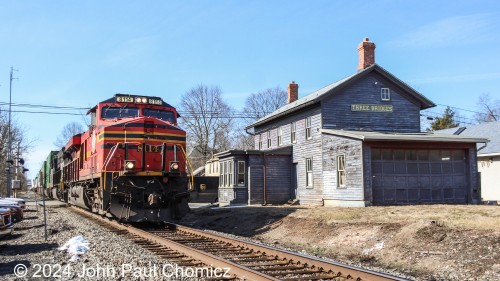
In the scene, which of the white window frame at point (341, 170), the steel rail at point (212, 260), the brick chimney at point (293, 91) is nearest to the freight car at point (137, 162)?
the steel rail at point (212, 260)

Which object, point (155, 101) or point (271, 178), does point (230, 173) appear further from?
point (155, 101)

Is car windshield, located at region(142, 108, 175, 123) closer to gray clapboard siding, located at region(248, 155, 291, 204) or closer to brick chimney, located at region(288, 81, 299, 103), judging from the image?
gray clapboard siding, located at region(248, 155, 291, 204)

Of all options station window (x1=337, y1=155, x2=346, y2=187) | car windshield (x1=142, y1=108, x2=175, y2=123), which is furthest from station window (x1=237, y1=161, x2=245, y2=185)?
car windshield (x1=142, y1=108, x2=175, y2=123)

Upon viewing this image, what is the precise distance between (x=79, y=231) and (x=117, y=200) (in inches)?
60.8

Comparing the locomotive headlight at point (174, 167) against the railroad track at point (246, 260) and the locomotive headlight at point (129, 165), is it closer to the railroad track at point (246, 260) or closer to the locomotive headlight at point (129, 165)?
the locomotive headlight at point (129, 165)

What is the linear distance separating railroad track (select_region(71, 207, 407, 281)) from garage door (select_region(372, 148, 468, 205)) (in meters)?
11.0

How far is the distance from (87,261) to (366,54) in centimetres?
2193

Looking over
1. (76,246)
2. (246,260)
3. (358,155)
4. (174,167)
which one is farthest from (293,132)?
(246,260)

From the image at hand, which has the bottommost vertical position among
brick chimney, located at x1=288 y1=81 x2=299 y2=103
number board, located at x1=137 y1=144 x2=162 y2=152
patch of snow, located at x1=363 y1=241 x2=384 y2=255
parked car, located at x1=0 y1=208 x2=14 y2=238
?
patch of snow, located at x1=363 y1=241 x2=384 y2=255

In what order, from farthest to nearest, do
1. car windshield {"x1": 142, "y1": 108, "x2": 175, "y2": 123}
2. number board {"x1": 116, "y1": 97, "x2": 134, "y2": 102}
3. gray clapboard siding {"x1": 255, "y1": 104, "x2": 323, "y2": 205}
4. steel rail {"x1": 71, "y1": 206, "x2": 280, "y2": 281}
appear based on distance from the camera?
gray clapboard siding {"x1": 255, "y1": 104, "x2": 323, "y2": 205}, car windshield {"x1": 142, "y1": 108, "x2": 175, "y2": 123}, number board {"x1": 116, "y1": 97, "x2": 134, "y2": 102}, steel rail {"x1": 71, "y1": 206, "x2": 280, "y2": 281}

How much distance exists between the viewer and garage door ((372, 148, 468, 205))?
2117 cm

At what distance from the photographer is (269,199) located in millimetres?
28141

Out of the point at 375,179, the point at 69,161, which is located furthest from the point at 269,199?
the point at 69,161

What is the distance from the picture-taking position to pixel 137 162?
14953mm
